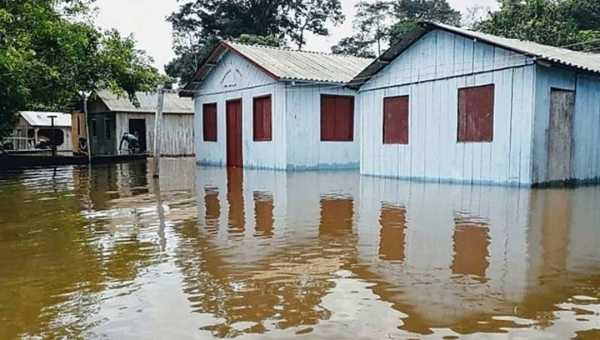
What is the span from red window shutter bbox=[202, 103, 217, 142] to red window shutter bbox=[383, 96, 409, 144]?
8844 mm

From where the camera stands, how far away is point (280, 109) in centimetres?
1812

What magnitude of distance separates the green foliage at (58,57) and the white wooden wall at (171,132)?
7860 millimetres

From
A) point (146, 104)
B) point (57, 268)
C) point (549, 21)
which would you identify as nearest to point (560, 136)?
point (57, 268)

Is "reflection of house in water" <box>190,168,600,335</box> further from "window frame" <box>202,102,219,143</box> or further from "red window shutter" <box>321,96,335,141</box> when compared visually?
"window frame" <box>202,102,219,143</box>

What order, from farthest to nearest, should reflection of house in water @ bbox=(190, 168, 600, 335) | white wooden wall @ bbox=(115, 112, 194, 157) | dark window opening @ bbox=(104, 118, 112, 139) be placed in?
dark window opening @ bbox=(104, 118, 112, 139) → white wooden wall @ bbox=(115, 112, 194, 157) → reflection of house in water @ bbox=(190, 168, 600, 335)

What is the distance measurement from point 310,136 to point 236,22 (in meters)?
27.0

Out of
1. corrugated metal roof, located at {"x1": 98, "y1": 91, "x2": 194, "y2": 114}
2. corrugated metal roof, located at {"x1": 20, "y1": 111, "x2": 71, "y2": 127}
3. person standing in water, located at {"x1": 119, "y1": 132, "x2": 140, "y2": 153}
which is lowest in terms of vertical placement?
person standing in water, located at {"x1": 119, "y1": 132, "x2": 140, "y2": 153}

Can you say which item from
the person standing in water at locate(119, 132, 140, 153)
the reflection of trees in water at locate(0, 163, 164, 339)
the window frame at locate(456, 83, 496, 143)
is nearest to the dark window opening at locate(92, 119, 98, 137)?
the person standing in water at locate(119, 132, 140, 153)

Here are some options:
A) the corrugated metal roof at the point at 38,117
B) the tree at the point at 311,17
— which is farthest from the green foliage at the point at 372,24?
the corrugated metal roof at the point at 38,117

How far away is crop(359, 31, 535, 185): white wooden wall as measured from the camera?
1196cm

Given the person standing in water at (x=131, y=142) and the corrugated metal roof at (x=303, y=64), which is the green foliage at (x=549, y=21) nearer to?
the corrugated metal roof at (x=303, y=64)

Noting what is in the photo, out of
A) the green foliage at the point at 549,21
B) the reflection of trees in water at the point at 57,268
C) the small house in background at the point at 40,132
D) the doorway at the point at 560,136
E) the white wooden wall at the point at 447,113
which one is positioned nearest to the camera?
the reflection of trees in water at the point at 57,268

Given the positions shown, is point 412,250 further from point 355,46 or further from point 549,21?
point 355,46

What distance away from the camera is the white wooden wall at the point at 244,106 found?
18328 mm
